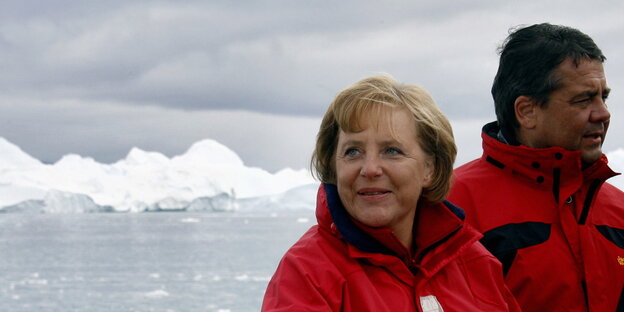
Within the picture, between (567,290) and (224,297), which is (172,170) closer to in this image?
(224,297)

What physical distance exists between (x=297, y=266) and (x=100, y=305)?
62.2 ft

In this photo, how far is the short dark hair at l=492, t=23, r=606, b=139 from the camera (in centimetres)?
280

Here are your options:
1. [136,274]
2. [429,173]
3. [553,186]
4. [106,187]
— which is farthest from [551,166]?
[106,187]

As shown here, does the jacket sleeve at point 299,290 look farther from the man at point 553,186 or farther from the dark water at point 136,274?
the dark water at point 136,274

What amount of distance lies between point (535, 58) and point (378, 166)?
101cm

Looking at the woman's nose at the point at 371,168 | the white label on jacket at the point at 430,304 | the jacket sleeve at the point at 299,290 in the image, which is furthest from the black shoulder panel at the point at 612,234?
the jacket sleeve at the point at 299,290

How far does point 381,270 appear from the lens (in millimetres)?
2166

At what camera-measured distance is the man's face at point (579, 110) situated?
2770 millimetres

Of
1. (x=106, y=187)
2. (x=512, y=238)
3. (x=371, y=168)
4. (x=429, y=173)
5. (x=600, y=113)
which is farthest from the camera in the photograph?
(x=106, y=187)

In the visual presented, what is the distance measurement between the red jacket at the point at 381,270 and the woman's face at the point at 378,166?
4 centimetres

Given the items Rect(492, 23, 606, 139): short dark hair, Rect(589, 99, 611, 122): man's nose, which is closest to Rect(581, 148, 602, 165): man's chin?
Rect(589, 99, 611, 122): man's nose

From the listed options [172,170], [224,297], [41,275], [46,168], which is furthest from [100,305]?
[46,168]

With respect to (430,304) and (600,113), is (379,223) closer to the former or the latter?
(430,304)

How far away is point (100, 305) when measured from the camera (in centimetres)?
1988
